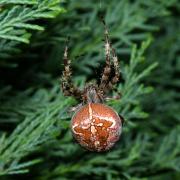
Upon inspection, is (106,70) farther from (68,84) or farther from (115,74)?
(68,84)

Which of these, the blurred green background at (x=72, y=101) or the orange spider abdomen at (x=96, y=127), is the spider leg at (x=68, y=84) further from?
the orange spider abdomen at (x=96, y=127)

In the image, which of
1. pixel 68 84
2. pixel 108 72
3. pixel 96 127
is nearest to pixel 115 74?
pixel 108 72

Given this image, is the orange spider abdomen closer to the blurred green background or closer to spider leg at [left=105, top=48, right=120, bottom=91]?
the blurred green background

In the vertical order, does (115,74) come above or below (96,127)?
above

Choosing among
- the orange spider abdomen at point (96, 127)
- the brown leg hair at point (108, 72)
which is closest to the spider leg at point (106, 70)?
the brown leg hair at point (108, 72)

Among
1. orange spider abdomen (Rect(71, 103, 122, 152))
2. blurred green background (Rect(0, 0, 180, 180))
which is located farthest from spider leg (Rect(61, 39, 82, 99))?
orange spider abdomen (Rect(71, 103, 122, 152))

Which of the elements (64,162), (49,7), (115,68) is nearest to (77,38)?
(115,68)
